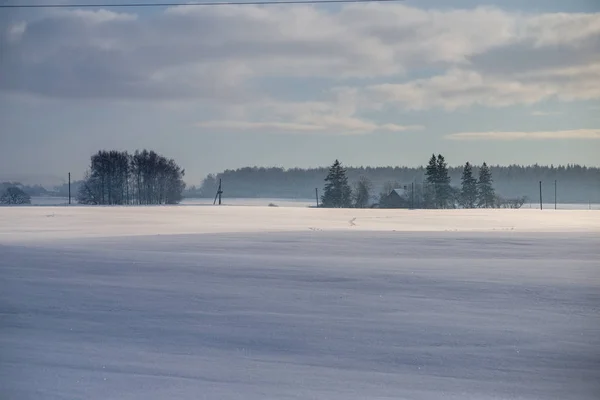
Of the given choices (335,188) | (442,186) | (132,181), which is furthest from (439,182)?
(132,181)

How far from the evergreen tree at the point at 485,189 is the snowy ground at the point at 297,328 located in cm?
6028

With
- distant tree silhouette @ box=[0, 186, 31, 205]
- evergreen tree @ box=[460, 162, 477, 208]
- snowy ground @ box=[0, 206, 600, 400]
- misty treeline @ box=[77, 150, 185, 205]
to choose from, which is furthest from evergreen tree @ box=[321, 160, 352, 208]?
snowy ground @ box=[0, 206, 600, 400]

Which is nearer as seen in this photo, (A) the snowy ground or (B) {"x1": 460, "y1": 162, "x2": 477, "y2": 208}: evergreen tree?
(A) the snowy ground

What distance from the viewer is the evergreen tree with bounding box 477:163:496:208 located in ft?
227

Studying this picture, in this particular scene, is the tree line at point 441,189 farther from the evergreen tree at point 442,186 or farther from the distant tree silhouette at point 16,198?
the distant tree silhouette at point 16,198

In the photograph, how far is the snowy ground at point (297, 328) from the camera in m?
4.68

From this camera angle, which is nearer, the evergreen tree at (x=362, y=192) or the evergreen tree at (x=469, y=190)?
the evergreen tree at (x=469, y=190)

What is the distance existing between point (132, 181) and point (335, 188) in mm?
24444

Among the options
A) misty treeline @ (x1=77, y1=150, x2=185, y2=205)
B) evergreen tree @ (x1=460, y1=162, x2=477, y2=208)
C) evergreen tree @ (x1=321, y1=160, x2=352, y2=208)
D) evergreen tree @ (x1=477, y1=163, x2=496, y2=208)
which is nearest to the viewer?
misty treeline @ (x1=77, y1=150, x2=185, y2=205)

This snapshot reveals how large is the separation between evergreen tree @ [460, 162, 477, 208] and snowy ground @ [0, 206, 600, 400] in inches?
2326

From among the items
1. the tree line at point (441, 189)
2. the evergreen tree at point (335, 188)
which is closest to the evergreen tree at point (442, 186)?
the tree line at point (441, 189)

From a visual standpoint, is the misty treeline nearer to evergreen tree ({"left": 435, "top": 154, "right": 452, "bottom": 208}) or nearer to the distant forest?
the distant forest

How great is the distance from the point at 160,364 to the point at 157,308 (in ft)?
5.84

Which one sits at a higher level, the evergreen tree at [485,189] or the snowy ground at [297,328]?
the evergreen tree at [485,189]
